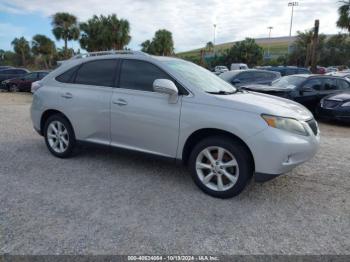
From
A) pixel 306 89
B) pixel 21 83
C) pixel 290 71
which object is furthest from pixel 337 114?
pixel 21 83

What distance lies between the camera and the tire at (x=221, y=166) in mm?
3770

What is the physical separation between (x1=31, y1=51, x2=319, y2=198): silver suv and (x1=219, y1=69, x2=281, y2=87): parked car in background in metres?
8.17

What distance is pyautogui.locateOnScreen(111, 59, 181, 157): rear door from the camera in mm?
4184

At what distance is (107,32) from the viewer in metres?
42.1

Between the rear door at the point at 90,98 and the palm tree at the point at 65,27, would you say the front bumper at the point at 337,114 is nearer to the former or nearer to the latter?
the rear door at the point at 90,98

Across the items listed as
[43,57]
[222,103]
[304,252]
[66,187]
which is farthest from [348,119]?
[43,57]

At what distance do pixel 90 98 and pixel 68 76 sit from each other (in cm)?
73

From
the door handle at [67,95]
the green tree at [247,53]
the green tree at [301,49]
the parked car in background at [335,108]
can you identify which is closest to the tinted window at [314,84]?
the parked car in background at [335,108]

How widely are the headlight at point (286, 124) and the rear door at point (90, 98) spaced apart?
223cm

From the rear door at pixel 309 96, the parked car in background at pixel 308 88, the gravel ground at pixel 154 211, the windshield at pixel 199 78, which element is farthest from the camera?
the rear door at pixel 309 96

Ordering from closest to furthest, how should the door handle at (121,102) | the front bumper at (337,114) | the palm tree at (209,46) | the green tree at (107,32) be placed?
the door handle at (121,102)
the front bumper at (337,114)
the green tree at (107,32)
the palm tree at (209,46)

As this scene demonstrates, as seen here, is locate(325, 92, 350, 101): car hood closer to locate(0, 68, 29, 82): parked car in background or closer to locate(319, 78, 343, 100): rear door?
locate(319, 78, 343, 100): rear door

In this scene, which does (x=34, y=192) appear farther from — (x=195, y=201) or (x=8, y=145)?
(x=8, y=145)

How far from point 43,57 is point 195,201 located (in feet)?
195
